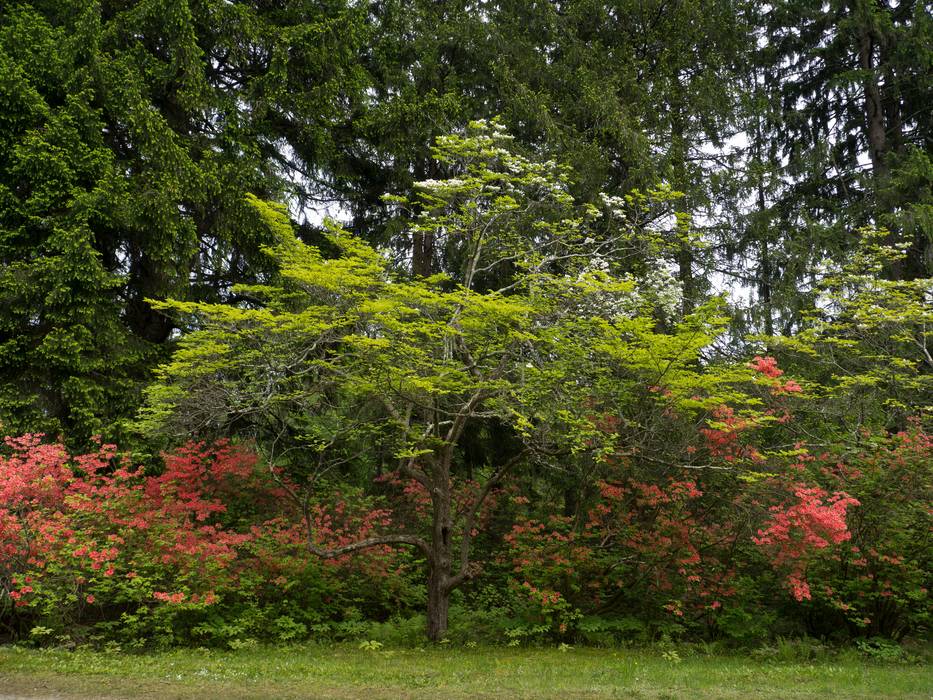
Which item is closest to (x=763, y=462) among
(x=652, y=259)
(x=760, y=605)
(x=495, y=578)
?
(x=760, y=605)

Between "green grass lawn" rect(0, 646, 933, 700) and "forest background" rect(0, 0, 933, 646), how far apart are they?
2.64 ft

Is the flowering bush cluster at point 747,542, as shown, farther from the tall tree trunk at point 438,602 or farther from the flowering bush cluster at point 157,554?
the flowering bush cluster at point 157,554

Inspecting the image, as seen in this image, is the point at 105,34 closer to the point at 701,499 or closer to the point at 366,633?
the point at 366,633

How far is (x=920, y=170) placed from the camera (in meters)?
12.8

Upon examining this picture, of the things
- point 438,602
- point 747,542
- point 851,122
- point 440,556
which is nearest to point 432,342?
point 440,556

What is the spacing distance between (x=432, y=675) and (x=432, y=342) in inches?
147

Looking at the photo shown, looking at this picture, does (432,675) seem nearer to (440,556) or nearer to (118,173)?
(440,556)

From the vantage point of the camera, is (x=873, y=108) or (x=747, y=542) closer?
(x=747, y=542)

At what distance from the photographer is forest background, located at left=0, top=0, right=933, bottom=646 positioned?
8281mm

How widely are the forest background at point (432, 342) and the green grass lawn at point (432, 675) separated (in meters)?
0.81

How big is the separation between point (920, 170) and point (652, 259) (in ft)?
20.8

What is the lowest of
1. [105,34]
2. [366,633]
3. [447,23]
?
[366,633]

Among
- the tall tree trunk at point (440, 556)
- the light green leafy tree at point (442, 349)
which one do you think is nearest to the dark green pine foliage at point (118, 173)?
the light green leafy tree at point (442, 349)

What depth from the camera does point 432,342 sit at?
27.9 ft
